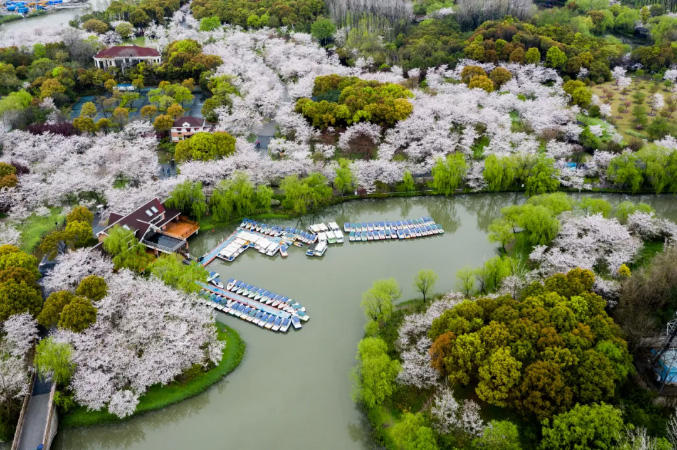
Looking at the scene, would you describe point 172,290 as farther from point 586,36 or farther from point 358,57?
point 586,36

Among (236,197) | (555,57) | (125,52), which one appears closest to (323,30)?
(125,52)

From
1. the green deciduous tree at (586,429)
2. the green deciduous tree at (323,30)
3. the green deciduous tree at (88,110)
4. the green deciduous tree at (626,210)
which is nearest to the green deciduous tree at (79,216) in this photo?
the green deciduous tree at (88,110)

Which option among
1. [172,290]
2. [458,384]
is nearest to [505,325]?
[458,384]

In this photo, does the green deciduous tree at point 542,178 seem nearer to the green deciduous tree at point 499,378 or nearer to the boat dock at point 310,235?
the boat dock at point 310,235

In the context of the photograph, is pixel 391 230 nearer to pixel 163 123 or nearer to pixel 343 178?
pixel 343 178

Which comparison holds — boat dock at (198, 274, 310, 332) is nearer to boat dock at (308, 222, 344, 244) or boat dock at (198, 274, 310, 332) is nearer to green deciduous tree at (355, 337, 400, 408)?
green deciduous tree at (355, 337, 400, 408)

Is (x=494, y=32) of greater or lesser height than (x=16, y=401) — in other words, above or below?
above
